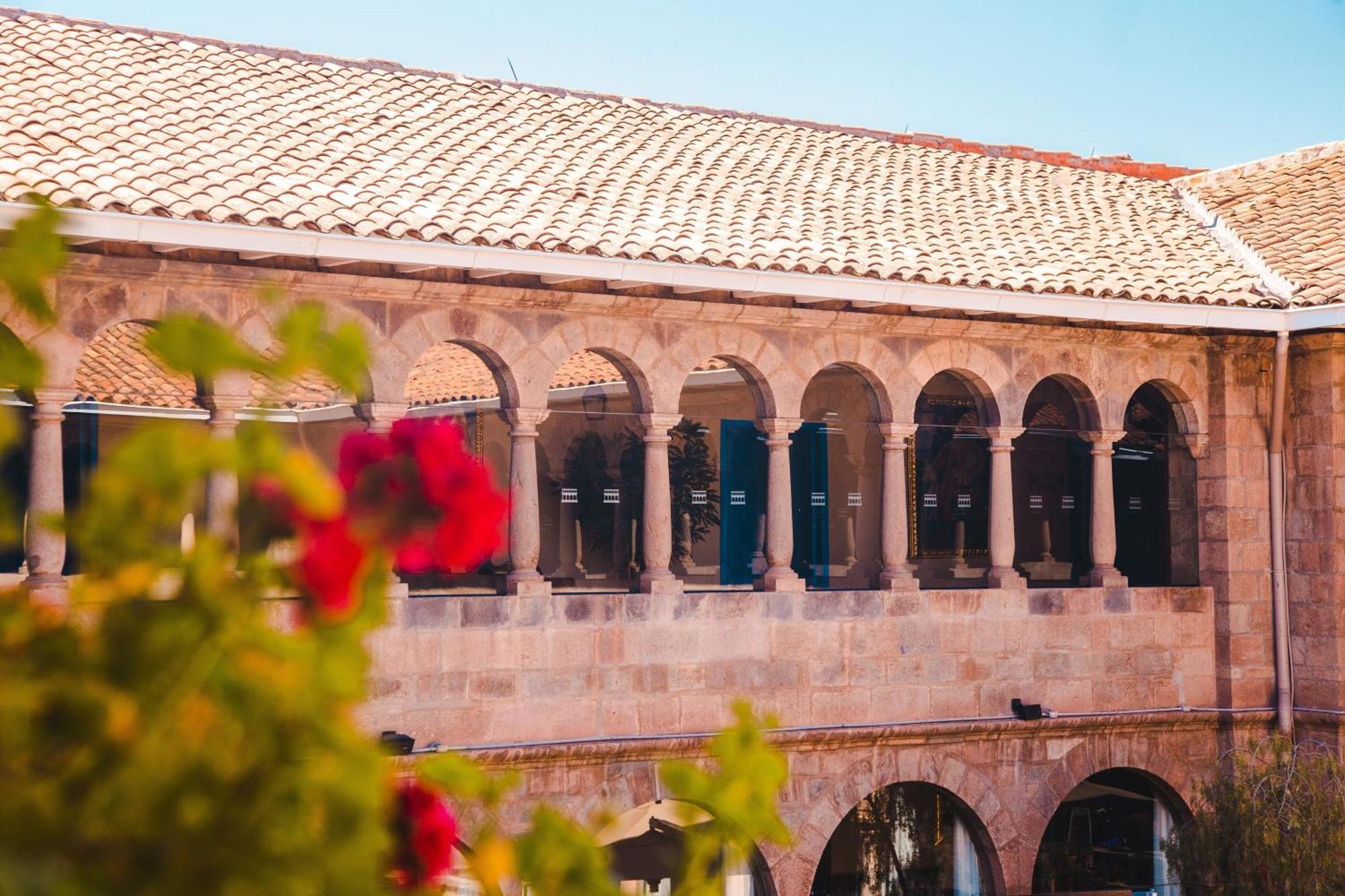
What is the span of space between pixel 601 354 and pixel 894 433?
2098 mm

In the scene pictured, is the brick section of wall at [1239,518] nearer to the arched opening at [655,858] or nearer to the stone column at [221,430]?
the arched opening at [655,858]

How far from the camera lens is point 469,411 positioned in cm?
1453

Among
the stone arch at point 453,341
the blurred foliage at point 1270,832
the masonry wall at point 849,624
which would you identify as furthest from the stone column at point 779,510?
the blurred foliage at point 1270,832

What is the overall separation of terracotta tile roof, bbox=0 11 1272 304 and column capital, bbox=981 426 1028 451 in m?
0.98

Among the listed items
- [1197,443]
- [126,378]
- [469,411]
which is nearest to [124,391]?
[126,378]

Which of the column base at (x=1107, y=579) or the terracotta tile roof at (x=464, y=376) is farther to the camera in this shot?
the terracotta tile roof at (x=464, y=376)

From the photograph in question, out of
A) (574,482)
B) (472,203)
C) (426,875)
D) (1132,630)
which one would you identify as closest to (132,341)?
(574,482)

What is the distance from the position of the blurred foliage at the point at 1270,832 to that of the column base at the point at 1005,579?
172cm

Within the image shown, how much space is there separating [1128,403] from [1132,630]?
1658 mm

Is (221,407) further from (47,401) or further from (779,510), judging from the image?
(779,510)

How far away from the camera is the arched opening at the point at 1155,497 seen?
11.7m

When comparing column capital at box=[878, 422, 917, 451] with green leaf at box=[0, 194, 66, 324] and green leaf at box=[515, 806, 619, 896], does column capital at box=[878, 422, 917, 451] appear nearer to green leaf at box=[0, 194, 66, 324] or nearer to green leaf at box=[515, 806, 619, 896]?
green leaf at box=[515, 806, 619, 896]

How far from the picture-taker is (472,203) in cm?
961

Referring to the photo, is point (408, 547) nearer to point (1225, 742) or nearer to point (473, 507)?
point (473, 507)
